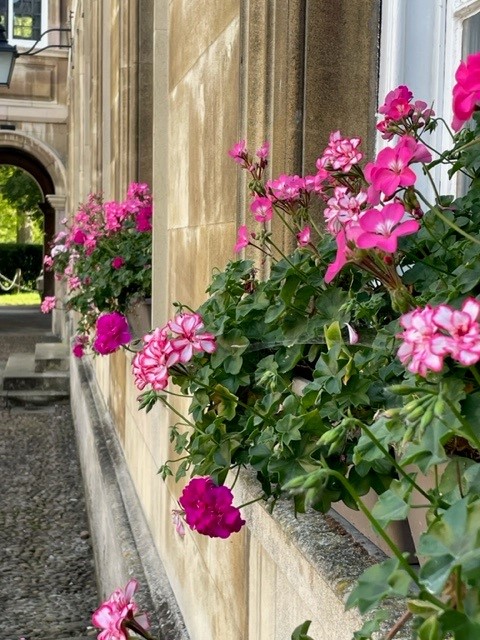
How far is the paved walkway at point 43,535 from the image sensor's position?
4.01 metres

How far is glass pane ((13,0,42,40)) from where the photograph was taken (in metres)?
14.9

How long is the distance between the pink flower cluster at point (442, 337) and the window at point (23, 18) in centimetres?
1513

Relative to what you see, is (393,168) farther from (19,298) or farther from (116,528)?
(19,298)

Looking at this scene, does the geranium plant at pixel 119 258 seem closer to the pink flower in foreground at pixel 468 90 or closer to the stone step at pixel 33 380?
the pink flower in foreground at pixel 468 90

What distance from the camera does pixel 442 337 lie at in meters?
0.72

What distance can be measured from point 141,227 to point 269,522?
2890 mm

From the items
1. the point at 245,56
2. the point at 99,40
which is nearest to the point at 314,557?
the point at 245,56

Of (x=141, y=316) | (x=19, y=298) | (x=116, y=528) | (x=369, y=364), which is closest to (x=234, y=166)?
(x=369, y=364)

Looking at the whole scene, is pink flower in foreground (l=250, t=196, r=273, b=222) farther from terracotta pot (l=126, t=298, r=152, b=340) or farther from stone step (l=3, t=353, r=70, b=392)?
stone step (l=3, t=353, r=70, b=392)

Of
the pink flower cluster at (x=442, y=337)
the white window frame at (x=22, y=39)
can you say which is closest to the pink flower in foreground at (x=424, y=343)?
the pink flower cluster at (x=442, y=337)

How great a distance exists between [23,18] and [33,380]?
24.8 ft

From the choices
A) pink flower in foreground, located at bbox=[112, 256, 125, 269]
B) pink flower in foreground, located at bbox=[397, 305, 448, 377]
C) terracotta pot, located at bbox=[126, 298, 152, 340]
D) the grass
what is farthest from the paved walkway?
the grass

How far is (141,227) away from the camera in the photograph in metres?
4.34

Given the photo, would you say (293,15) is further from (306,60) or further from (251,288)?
(251,288)
